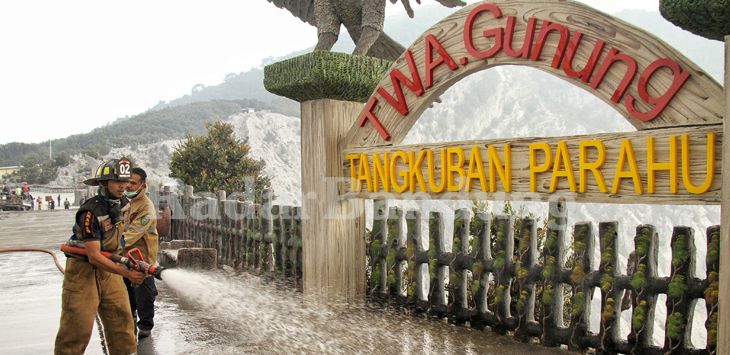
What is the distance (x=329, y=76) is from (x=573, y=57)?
2399 mm

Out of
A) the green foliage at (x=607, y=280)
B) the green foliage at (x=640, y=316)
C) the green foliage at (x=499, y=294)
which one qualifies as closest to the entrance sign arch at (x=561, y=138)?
the green foliage at (x=607, y=280)

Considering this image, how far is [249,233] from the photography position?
9.39 m

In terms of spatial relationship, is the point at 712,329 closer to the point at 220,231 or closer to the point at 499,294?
the point at 499,294

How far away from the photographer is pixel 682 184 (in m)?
3.84

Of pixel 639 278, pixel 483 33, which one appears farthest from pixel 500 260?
pixel 483 33

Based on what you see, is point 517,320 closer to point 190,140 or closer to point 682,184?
point 682,184

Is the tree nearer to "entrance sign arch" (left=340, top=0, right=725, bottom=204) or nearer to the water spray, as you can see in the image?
"entrance sign arch" (left=340, top=0, right=725, bottom=204)

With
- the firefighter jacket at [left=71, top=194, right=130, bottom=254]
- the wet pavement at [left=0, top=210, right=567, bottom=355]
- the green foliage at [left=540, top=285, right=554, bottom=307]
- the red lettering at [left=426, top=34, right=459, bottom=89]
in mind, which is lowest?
the wet pavement at [left=0, top=210, right=567, bottom=355]

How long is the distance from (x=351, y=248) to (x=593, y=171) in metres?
2.73

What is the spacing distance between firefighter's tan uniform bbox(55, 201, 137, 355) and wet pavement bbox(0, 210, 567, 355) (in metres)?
0.41

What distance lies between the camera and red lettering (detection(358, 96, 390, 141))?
224 inches

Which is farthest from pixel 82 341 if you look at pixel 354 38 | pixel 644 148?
pixel 354 38

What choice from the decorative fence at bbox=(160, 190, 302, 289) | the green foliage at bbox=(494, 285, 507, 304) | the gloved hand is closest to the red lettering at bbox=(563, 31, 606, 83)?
the green foliage at bbox=(494, 285, 507, 304)

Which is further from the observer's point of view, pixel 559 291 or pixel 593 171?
pixel 559 291
